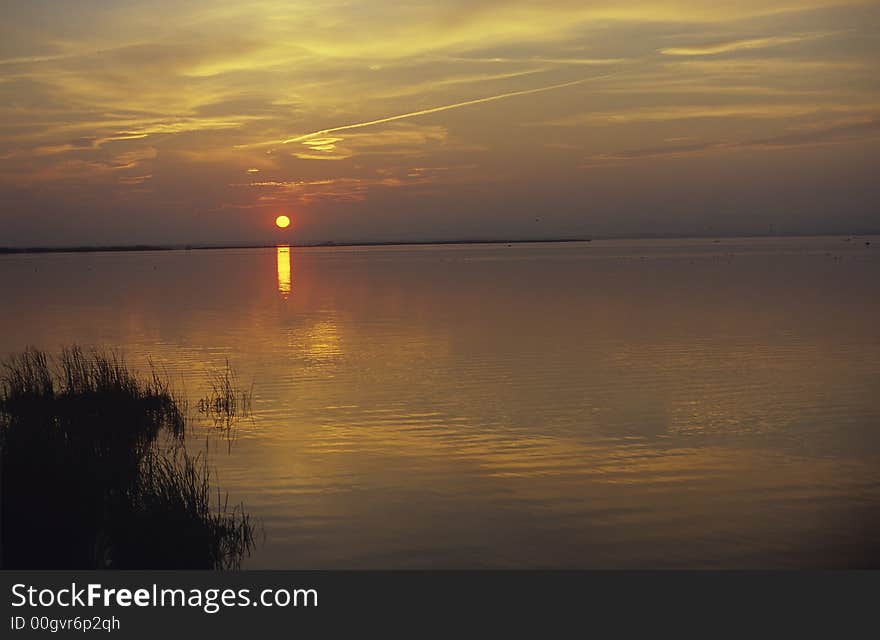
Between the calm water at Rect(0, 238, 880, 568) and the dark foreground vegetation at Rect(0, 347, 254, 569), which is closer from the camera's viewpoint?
the dark foreground vegetation at Rect(0, 347, 254, 569)

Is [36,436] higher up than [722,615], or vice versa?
[36,436]

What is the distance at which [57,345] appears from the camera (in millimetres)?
38469

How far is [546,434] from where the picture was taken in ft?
67.3

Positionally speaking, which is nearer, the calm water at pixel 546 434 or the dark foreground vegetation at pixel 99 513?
the dark foreground vegetation at pixel 99 513

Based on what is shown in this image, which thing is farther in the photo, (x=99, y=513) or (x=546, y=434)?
(x=546, y=434)

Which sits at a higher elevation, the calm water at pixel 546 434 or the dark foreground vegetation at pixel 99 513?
the dark foreground vegetation at pixel 99 513

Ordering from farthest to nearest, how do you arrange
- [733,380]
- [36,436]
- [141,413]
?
[733,380] → [141,413] → [36,436]

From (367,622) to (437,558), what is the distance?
2745 millimetres

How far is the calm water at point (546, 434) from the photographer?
1376 cm

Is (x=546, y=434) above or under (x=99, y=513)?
under

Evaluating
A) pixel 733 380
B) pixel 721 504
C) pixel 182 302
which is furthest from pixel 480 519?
pixel 182 302

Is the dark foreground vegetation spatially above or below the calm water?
above

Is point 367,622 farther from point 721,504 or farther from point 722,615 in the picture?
point 721,504

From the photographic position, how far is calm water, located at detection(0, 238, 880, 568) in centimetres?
1376
